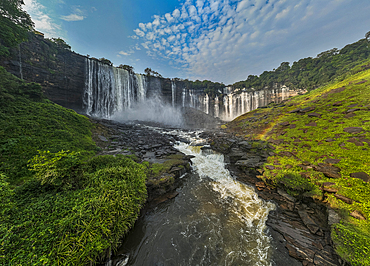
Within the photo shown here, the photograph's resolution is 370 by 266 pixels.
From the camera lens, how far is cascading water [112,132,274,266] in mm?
4695

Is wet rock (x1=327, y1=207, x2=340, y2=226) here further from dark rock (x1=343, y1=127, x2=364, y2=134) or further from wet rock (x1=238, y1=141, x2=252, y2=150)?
wet rock (x1=238, y1=141, x2=252, y2=150)

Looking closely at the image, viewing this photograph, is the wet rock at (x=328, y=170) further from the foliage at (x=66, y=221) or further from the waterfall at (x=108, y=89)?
the waterfall at (x=108, y=89)

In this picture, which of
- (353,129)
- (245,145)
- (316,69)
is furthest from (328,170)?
(316,69)

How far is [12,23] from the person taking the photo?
10.8m

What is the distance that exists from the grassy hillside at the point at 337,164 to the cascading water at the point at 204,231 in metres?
2.37

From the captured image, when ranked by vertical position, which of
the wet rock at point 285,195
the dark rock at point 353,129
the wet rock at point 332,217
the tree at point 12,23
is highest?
the tree at point 12,23

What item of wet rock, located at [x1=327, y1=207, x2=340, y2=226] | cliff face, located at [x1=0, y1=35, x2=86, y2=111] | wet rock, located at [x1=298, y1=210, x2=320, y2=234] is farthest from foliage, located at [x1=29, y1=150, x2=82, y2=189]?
cliff face, located at [x1=0, y1=35, x2=86, y2=111]

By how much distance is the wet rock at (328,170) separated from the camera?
658 centimetres

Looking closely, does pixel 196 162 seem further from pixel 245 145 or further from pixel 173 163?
pixel 245 145

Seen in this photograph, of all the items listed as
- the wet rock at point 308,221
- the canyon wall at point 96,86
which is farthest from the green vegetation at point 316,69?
the wet rock at point 308,221

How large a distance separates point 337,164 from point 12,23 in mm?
27526

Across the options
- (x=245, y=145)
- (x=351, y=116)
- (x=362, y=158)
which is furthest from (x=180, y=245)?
(x=351, y=116)

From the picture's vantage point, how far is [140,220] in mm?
6172

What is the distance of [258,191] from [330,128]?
28.1ft
